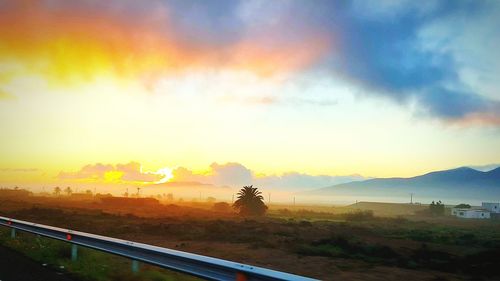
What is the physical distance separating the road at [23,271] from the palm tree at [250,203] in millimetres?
75323

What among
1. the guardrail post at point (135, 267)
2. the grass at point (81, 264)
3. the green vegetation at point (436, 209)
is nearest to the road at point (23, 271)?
the grass at point (81, 264)

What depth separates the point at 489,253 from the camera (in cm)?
3122

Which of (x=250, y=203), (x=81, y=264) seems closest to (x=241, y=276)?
(x=81, y=264)

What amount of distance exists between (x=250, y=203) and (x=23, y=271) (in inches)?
3078

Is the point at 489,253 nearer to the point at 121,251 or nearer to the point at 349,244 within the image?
the point at 349,244

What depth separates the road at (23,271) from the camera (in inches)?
382

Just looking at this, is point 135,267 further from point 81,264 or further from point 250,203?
point 250,203

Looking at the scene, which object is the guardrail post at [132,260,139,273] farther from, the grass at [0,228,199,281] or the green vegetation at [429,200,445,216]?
the green vegetation at [429,200,445,216]

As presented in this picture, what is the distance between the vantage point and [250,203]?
87938 millimetres

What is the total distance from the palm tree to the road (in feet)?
247

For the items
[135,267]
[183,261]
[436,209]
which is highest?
[183,261]

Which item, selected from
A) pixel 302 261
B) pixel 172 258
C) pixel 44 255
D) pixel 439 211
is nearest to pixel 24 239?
pixel 44 255

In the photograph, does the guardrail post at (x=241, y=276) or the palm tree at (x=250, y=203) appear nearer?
the guardrail post at (x=241, y=276)

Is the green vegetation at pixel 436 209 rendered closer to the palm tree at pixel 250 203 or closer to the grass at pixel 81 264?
the palm tree at pixel 250 203
